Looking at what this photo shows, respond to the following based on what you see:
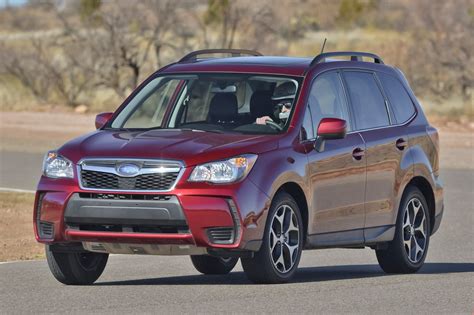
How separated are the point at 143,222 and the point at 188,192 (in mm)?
383

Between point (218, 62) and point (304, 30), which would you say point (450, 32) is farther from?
point (218, 62)

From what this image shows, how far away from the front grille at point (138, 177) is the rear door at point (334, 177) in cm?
133

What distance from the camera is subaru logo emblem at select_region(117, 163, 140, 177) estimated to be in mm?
10281

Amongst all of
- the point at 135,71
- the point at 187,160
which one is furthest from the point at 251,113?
the point at 135,71

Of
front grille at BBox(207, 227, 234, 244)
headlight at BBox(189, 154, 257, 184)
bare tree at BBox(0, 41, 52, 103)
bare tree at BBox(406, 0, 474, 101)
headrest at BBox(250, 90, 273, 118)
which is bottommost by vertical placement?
bare tree at BBox(0, 41, 52, 103)

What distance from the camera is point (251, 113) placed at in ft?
37.5

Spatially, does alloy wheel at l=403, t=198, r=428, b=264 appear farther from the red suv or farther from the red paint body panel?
the red paint body panel

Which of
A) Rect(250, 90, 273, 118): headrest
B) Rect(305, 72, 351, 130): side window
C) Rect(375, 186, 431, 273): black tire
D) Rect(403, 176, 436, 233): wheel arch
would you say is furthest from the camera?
Rect(403, 176, 436, 233): wheel arch

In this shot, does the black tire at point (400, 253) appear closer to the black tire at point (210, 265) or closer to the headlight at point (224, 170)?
the black tire at point (210, 265)

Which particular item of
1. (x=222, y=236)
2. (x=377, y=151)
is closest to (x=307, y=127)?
(x=377, y=151)

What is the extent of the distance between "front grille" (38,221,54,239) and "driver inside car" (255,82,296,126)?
184 cm

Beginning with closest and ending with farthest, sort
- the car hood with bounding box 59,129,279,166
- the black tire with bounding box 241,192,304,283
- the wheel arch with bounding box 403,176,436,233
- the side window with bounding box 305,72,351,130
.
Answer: the car hood with bounding box 59,129,279,166
the black tire with bounding box 241,192,304,283
the side window with bounding box 305,72,351,130
the wheel arch with bounding box 403,176,436,233

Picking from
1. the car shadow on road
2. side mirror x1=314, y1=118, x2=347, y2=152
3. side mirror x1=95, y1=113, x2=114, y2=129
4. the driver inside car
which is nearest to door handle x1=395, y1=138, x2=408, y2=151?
the car shadow on road

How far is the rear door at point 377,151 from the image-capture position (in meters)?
12.0
